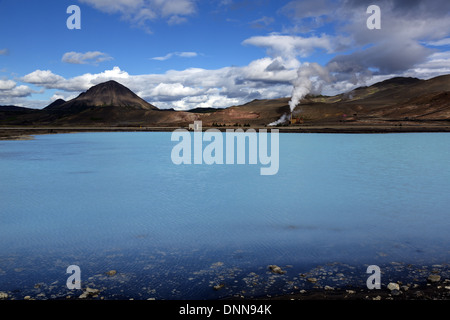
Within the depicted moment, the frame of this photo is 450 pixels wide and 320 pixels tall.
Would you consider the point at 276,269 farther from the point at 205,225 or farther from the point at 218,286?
the point at 205,225

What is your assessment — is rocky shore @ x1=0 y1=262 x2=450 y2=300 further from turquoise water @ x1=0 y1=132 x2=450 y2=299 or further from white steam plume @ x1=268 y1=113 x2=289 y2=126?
white steam plume @ x1=268 y1=113 x2=289 y2=126

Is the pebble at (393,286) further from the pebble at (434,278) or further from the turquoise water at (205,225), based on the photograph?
the turquoise water at (205,225)

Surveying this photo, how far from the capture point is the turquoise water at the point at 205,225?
21.8 ft

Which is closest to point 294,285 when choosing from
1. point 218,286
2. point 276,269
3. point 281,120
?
point 276,269

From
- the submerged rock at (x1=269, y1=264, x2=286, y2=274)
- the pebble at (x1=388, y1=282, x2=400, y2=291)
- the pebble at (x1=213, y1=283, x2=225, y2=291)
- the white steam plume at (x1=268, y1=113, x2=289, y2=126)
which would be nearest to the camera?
the pebble at (x1=388, y1=282, x2=400, y2=291)

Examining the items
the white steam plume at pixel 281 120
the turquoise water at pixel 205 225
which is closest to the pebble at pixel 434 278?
the turquoise water at pixel 205 225

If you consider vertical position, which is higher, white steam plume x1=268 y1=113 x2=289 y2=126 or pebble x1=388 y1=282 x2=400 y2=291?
white steam plume x1=268 y1=113 x2=289 y2=126

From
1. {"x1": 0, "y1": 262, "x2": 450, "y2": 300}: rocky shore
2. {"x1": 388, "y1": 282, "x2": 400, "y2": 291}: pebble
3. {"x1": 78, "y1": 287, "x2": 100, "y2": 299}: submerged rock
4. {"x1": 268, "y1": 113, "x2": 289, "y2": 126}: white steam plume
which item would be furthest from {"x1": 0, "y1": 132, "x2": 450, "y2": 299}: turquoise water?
{"x1": 268, "y1": 113, "x2": 289, "y2": 126}: white steam plume

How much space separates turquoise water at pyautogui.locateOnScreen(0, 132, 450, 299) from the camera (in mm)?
6633
